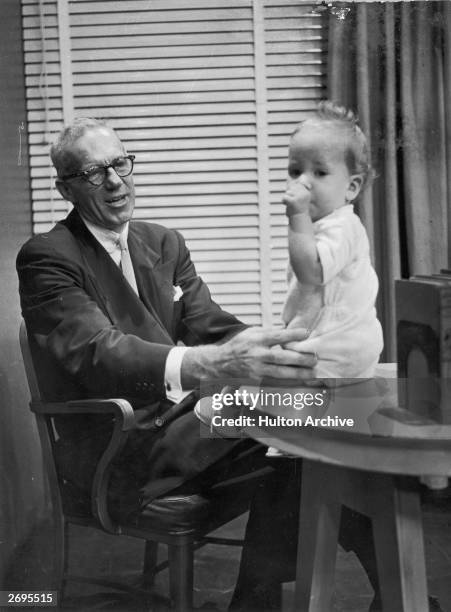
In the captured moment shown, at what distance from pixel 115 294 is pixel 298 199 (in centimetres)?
44

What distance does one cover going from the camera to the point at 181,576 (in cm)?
159

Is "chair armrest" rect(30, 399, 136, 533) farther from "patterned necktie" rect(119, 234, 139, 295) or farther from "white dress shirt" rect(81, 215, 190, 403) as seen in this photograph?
"patterned necktie" rect(119, 234, 139, 295)

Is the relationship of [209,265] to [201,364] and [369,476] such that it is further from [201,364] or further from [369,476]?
[369,476]

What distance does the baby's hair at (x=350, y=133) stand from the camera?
143 cm

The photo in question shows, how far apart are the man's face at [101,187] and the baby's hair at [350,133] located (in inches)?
14.8

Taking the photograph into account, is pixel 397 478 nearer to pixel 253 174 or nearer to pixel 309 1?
pixel 253 174

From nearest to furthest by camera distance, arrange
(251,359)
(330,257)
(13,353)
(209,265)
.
A: (330,257) < (251,359) < (209,265) < (13,353)

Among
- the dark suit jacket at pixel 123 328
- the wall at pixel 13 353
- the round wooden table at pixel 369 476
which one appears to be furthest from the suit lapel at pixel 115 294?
the round wooden table at pixel 369 476

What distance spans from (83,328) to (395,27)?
90 cm

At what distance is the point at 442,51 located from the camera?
1.52 meters

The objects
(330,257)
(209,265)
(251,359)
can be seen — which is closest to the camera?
(330,257)

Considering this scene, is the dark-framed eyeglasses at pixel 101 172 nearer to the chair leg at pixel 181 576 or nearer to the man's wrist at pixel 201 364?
the man's wrist at pixel 201 364

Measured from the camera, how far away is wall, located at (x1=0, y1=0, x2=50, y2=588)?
5.16ft

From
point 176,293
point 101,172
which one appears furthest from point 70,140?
point 176,293
